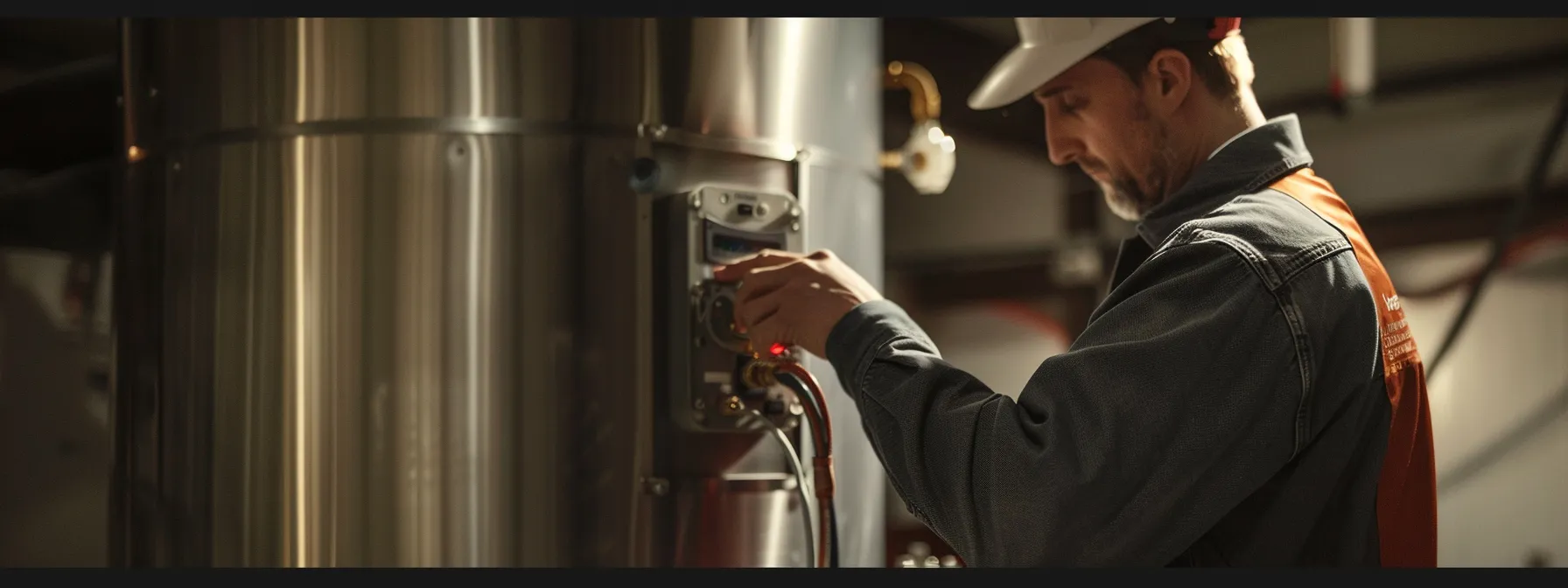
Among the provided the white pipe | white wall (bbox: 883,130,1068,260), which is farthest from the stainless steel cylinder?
white wall (bbox: 883,130,1068,260)

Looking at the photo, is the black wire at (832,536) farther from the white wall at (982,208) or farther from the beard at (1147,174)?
the white wall at (982,208)

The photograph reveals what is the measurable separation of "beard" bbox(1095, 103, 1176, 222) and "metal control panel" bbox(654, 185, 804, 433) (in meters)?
0.51

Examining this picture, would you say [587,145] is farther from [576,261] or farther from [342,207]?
[342,207]

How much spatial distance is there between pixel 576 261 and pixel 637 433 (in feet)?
0.77

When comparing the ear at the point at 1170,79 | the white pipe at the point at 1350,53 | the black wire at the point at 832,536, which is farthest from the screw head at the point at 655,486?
the white pipe at the point at 1350,53

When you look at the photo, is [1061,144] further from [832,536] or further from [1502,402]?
[1502,402]

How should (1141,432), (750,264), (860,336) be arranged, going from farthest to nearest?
1. (750,264)
2. (860,336)
3. (1141,432)

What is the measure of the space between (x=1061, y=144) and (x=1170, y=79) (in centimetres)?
17

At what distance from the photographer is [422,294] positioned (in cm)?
170

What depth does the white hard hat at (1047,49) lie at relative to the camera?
1552mm

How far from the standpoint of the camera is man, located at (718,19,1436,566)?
1.16 metres

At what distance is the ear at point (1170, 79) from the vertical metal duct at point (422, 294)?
58cm

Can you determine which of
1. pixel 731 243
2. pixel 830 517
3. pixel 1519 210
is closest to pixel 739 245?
pixel 731 243

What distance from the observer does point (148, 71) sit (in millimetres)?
1895
